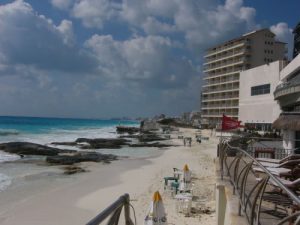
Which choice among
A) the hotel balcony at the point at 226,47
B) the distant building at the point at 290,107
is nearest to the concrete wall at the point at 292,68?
the distant building at the point at 290,107

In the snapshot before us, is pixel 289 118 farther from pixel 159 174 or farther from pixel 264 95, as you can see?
pixel 264 95

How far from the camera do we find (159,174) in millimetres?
24453

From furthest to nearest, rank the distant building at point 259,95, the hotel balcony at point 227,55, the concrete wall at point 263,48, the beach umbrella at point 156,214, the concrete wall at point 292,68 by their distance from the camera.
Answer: the hotel balcony at point 227,55, the concrete wall at point 263,48, the distant building at point 259,95, the concrete wall at point 292,68, the beach umbrella at point 156,214

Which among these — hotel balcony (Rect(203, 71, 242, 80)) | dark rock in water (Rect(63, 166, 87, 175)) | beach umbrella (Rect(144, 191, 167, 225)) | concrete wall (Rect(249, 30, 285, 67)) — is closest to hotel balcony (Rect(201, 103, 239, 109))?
hotel balcony (Rect(203, 71, 242, 80))

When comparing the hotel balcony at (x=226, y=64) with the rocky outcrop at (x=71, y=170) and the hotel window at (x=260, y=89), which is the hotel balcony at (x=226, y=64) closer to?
the hotel window at (x=260, y=89)

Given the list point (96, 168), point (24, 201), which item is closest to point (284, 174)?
point (24, 201)

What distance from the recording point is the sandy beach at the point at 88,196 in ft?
45.4

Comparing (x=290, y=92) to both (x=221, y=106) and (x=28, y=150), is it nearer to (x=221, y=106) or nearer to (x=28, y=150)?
(x=28, y=150)

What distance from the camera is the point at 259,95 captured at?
55.9 m

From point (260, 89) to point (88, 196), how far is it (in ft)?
141

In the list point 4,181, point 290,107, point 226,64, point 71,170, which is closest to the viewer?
point 4,181

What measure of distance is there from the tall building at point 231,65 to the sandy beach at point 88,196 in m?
68.0

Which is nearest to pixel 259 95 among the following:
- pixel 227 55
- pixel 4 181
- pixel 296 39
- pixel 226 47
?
pixel 296 39

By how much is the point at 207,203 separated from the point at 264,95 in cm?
4180
